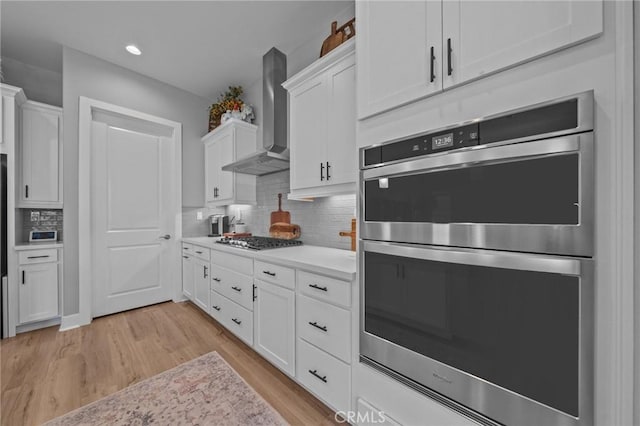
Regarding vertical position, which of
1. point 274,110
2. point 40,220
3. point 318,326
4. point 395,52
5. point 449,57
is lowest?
point 318,326

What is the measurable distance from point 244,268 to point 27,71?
12.7 feet

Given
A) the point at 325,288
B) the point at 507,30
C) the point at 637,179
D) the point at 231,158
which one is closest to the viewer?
the point at 637,179

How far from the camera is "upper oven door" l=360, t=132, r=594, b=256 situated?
0.76 meters

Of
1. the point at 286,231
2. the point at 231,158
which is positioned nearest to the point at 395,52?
the point at 286,231

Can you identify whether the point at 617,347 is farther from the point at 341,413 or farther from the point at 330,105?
the point at 330,105

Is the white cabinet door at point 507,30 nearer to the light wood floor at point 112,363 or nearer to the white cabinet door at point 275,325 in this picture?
the white cabinet door at point 275,325

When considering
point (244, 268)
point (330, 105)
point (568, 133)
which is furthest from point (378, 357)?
point (330, 105)

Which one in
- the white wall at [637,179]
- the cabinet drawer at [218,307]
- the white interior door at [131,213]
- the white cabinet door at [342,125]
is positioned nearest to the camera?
the white wall at [637,179]

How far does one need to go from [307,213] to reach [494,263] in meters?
1.94

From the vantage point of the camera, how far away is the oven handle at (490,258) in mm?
780

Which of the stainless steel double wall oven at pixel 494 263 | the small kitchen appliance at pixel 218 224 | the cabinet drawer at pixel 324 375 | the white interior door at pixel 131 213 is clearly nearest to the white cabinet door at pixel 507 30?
the stainless steel double wall oven at pixel 494 263

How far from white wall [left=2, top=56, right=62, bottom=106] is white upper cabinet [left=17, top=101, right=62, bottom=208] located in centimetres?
61

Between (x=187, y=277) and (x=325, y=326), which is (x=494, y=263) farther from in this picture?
→ (x=187, y=277)

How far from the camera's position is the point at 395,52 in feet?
3.93
